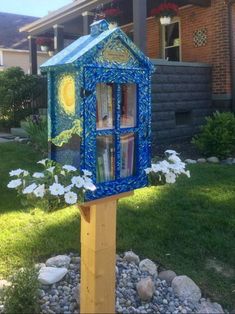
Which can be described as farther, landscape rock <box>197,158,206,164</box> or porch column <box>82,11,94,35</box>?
porch column <box>82,11,94,35</box>

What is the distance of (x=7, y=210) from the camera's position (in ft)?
16.4

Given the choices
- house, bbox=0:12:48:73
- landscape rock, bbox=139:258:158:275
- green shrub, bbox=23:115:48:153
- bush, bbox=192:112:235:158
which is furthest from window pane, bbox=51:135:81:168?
house, bbox=0:12:48:73

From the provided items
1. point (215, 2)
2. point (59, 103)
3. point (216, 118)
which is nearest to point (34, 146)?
point (216, 118)

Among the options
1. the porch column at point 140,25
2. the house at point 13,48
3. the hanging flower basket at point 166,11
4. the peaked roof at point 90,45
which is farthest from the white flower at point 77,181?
the house at point 13,48

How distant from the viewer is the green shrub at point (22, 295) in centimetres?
277

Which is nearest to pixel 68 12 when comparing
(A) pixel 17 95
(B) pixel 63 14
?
(B) pixel 63 14

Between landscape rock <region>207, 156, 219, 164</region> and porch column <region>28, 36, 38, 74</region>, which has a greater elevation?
porch column <region>28, 36, 38, 74</region>

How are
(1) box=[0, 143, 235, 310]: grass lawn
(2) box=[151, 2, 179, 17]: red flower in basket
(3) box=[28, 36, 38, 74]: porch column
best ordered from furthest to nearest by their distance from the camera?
(3) box=[28, 36, 38, 74]: porch column, (2) box=[151, 2, 179, 17]: red flower in basket, (1) box=[0, 143, 235, 310]: grass lawn

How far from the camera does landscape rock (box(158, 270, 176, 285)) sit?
11.2 feet

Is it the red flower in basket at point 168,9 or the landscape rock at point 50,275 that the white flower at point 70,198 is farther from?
the red flower in basket at point 168,9

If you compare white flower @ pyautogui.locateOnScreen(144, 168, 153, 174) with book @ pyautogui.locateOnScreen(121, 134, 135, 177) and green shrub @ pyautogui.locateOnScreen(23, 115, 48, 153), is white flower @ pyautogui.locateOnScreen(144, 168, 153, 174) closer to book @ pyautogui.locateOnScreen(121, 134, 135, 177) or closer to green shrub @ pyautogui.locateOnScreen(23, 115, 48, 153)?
book @ pyautogui.locateOnScreen(121, 134, 135, 177)

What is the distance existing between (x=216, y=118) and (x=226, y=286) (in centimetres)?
532

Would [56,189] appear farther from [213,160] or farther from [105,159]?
[213,160]

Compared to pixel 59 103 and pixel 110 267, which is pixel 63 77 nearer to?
pixel 59 103
